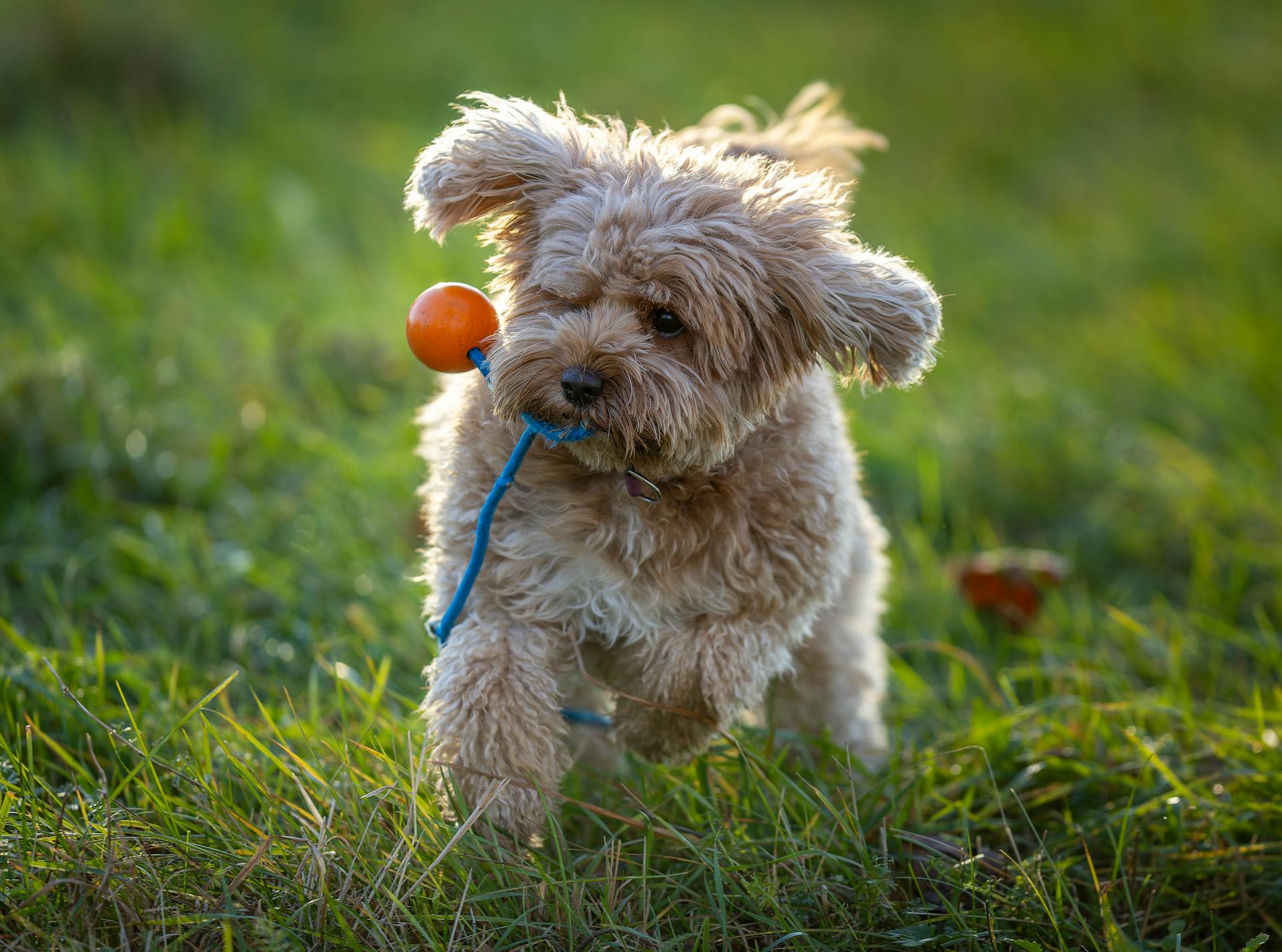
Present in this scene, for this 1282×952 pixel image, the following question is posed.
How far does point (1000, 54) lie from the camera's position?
39.2 ft

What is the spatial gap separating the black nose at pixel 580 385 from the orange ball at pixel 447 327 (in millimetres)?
319

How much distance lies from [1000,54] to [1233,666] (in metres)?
9.62

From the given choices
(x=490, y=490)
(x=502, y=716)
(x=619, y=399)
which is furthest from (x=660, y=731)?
(x=619, y=399)

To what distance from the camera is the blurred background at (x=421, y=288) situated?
417 centimetres

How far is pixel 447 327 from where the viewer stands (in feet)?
8.72

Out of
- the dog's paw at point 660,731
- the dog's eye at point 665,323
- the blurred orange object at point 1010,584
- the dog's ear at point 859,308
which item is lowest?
the dog's paw at point 660,731

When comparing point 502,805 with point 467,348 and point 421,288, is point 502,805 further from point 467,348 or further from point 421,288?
Result: point 421,288

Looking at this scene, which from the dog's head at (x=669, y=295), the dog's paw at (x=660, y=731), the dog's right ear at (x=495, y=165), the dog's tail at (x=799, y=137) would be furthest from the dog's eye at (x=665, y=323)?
the dog's tail at (x=799, y=137)

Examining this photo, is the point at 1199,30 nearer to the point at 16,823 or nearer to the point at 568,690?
the point at 568,690

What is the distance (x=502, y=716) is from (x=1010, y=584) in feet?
8.50

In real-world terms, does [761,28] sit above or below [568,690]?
above

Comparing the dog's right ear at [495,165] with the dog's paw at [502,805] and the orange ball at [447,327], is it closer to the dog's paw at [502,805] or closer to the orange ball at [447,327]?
the orange ball at [447,327]

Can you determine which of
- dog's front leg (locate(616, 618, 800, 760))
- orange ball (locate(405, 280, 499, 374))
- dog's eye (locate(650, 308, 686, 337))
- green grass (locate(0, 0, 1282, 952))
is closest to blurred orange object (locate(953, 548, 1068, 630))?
green grass (locate(0, 0, 1282, 952))

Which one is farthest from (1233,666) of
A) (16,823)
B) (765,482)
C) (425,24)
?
(425,24)
